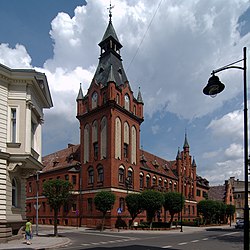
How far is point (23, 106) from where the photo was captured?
23.6 metres

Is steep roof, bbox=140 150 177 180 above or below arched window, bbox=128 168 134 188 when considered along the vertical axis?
Result: above

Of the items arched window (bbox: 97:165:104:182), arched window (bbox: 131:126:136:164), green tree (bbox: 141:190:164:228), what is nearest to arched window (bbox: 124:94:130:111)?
arched window (bbox: 131:126:136:164)

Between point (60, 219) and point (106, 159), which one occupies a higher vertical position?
point (106, 159)

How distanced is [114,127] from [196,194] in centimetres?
4088

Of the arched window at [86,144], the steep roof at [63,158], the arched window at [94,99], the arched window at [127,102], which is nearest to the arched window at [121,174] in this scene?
the arched window at [86,144]

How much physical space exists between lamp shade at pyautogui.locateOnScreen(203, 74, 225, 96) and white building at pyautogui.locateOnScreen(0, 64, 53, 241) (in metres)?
15.8

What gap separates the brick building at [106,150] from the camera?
49.1 meters

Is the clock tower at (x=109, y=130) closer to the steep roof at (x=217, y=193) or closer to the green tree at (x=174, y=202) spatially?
the green tree at (x=174, y=202)

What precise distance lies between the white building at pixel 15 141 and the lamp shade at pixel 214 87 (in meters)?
15.8

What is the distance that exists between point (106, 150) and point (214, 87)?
132 ft

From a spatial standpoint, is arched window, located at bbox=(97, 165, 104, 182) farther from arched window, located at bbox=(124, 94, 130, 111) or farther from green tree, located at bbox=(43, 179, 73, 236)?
green tree, located at bbox=(43, 179, 73, 236)

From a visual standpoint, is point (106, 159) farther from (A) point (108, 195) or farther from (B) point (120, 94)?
(B) point (120, 94)

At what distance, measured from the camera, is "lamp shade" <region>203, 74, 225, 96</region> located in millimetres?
9617

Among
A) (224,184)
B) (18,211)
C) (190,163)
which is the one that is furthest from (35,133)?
(224,184)
